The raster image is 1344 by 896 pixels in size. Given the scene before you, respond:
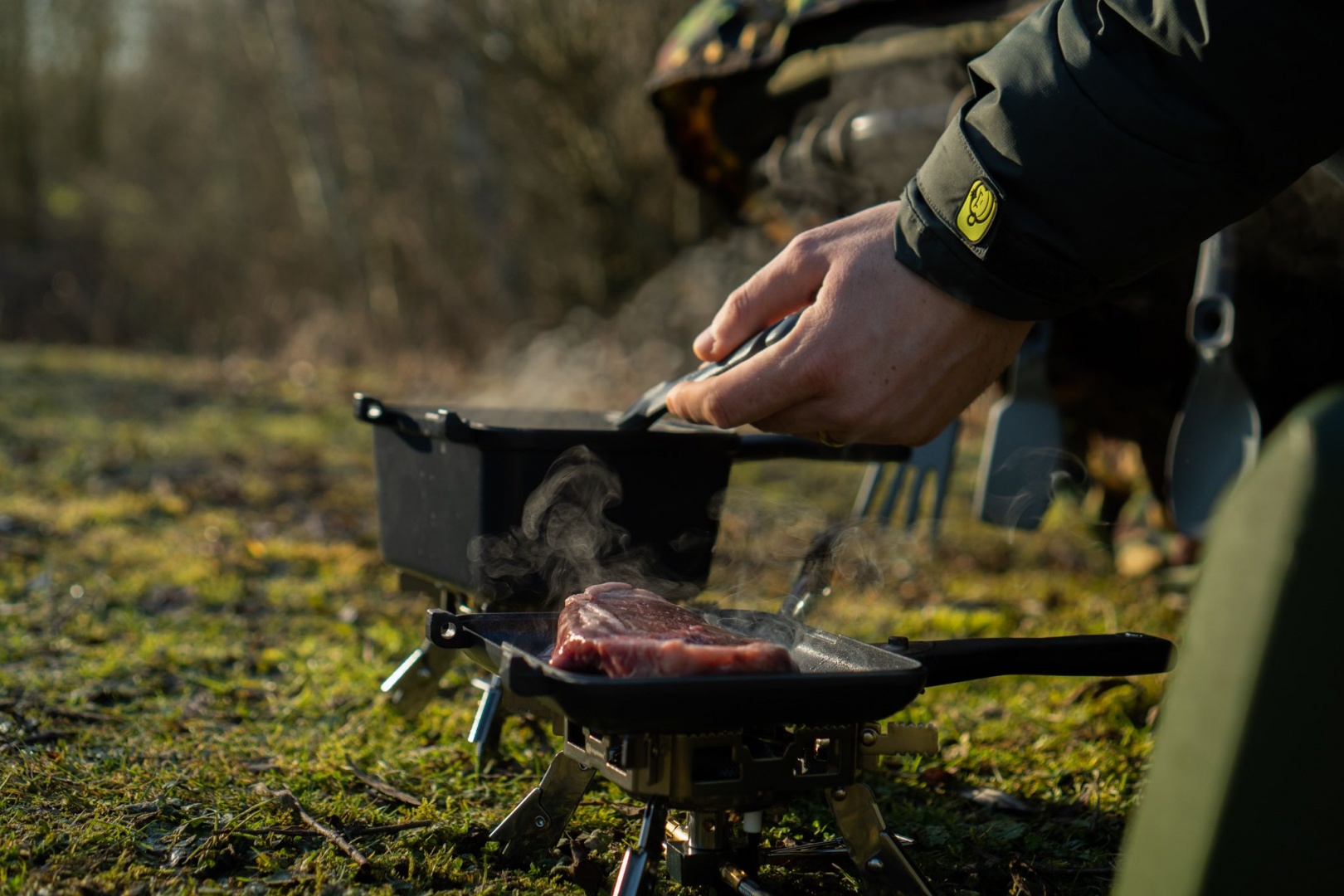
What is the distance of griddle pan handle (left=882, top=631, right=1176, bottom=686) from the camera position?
172 cm

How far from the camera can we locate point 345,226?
588 inches

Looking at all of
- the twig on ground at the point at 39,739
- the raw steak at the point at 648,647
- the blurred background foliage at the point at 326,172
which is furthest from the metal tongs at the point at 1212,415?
the blurred background foliage at the point at 326,172

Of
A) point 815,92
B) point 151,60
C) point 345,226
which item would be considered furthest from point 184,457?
point 151,60

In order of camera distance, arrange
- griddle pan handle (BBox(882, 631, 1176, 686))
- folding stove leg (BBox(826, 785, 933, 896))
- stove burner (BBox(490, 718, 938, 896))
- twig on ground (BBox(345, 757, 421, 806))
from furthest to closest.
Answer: twig on ground (BBox(345, 757, 421, 806)), griddle pan handle (BBox(882, 631, 1176, 686)), folding stove leg (BBox(826, 785, 933, 896)), stove burner (BBox(490, 718, 938, 896))

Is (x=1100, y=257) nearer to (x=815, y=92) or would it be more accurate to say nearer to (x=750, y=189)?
(x=815, y=92)

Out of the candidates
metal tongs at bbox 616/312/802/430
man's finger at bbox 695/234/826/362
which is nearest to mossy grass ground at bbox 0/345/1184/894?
metal tongs at bbox 616/312/802/430

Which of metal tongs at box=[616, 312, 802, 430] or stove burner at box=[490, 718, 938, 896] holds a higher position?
metal tongs at box=[616, 312, 802, 430]

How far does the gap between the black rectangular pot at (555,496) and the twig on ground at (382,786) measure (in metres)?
0.40

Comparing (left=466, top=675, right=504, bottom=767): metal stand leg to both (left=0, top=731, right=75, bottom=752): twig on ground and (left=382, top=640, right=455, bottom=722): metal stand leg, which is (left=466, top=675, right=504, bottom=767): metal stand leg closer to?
(left=382, top=640, right=455, bottom=722): metal stand leg

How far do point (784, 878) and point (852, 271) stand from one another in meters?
1.01

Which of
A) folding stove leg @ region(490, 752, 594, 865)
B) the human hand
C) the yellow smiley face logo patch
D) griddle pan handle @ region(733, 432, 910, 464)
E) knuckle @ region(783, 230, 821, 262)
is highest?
the yellow smiley face logo patch

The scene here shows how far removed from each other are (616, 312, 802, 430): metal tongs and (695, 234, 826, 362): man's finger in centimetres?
2

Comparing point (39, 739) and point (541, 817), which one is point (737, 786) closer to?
point (541, 817)

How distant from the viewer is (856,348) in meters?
1.80
